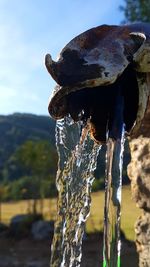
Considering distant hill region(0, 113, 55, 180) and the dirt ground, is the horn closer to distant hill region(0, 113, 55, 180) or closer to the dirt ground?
the dirt ground

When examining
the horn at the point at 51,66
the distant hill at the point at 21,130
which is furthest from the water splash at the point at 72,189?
the distant hill at the point at 21,130

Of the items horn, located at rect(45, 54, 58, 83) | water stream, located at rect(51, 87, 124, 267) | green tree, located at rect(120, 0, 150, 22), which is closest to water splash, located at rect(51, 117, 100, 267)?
water stream, located at rect(51, 87, 124, 267)

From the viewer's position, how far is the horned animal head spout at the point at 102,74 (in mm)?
1290

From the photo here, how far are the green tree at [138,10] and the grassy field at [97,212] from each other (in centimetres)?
251

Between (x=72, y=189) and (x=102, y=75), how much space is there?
0.45m

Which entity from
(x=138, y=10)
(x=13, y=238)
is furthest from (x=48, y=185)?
(x=138, y=10)

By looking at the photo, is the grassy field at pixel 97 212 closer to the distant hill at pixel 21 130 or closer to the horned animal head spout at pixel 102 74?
the distant hill at pixel 21 130

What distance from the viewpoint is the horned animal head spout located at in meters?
1.29

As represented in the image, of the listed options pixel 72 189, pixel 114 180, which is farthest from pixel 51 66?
pixel 72 189

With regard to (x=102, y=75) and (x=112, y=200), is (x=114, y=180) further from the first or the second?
(x=102, y=75)

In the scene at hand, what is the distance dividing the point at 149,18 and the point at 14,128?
1272 cm

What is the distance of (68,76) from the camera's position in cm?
128

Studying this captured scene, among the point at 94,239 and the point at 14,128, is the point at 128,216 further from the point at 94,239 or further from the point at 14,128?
the point at 14,128

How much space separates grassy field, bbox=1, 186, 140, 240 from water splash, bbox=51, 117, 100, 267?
523 centimetres
